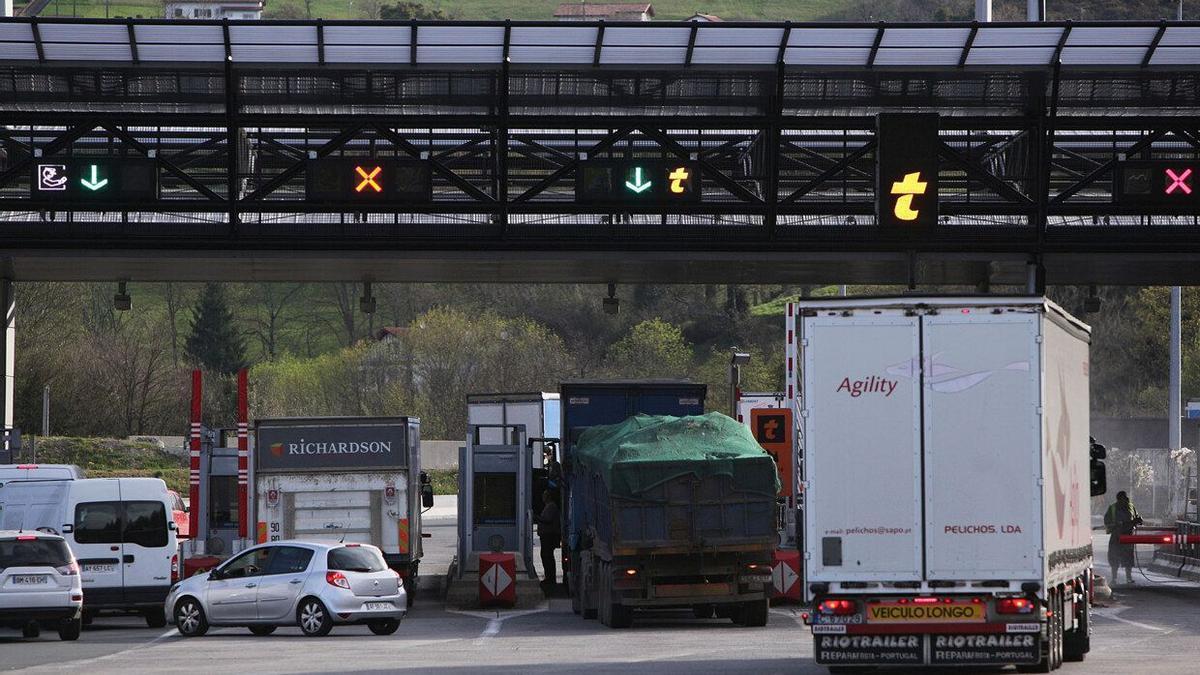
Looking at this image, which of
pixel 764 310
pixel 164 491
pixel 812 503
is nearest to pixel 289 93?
pixel 164 491

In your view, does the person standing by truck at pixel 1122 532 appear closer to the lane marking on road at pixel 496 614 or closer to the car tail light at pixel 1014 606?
the lane marking on road at pixel 496 614

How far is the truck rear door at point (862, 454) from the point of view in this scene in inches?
632

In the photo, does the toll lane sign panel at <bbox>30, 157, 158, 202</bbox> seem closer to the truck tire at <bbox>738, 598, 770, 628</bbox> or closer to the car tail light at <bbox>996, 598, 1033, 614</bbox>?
the truck tire at <bbox>738, 598, 770, 628</bbox>

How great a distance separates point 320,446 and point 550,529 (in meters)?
5.01

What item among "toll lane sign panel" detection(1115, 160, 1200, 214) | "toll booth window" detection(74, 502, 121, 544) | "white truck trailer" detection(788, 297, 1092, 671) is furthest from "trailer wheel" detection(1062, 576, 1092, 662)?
"toll booth window" detection(74, 502, 121, 544)

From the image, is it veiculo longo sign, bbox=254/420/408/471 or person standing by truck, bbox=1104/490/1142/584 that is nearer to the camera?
veiculo longo sign, bbox=254/420/408/471

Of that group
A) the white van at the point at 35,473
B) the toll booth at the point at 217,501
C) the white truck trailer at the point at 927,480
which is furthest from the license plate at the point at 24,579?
the white truck trailer at the point at 927,480

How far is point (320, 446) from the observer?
1116 inches

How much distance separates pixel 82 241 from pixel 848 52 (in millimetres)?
12005

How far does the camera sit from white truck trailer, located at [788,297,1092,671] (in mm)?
15984

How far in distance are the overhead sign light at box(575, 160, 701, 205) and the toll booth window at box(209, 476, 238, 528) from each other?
10.9 m

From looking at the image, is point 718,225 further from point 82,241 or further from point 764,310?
point 764,310

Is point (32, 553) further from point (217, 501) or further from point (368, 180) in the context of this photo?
point (217, 501)

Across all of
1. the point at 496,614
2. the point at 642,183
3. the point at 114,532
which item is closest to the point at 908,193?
the point at 642,183
